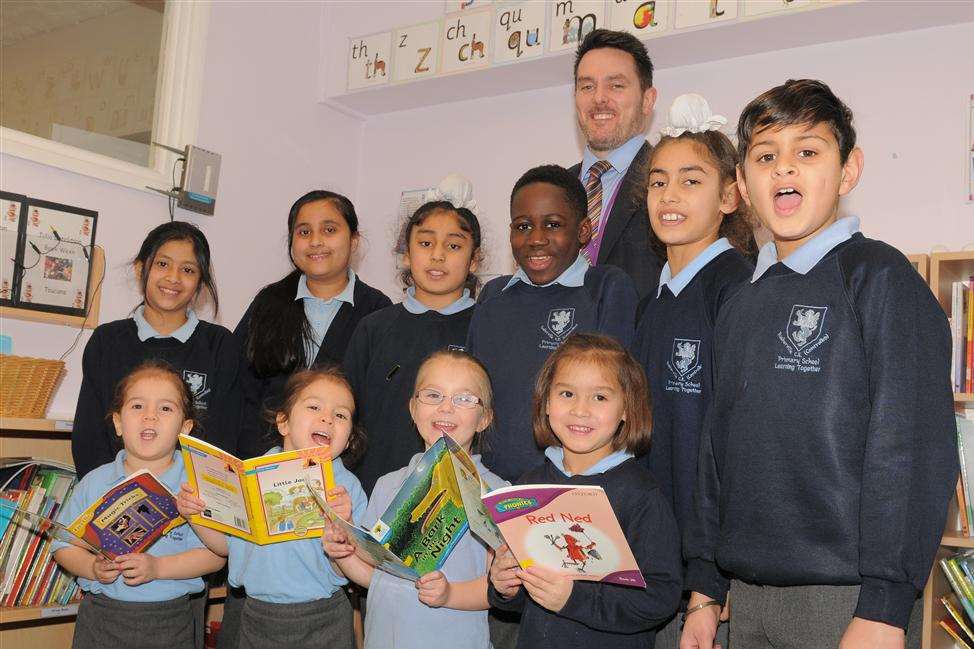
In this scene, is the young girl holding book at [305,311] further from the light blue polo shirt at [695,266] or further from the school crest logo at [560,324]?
the light blue polo shirt at [695,266]

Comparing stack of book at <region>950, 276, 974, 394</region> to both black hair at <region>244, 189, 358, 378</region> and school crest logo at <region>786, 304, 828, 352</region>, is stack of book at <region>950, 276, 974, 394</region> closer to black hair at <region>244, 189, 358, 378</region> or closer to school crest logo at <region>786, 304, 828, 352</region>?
school crest logo at <region>786, 304, 828, 352</region>

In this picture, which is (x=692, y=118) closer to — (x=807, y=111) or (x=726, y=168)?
(x=726, y=168)

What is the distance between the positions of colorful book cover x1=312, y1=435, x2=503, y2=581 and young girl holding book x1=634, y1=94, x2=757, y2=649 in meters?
0.45

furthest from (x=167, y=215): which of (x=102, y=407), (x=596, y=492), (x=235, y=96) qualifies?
(x=596, y=492)

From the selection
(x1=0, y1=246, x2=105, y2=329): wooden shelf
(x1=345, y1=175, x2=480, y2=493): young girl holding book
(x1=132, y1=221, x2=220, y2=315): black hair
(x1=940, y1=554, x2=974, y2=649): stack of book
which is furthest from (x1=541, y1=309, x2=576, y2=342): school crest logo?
(x1=0, y1=246, x2=105, y2=329): wooden shelf

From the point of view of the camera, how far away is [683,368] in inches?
81.0

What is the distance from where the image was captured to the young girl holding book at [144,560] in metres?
2.46

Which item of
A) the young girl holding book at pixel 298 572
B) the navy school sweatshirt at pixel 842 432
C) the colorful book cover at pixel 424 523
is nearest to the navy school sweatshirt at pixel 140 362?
the young girl holding book at pixel 298 572

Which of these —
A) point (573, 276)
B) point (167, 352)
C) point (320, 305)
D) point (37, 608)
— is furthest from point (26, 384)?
point (573, 276)

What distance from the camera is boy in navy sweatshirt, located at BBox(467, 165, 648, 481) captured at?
230 cm

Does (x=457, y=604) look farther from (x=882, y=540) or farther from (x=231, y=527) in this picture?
(x=882, y=540)

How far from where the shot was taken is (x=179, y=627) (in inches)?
99.6

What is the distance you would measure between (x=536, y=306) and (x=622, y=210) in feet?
2.05

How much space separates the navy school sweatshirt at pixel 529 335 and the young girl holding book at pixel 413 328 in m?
0.31
